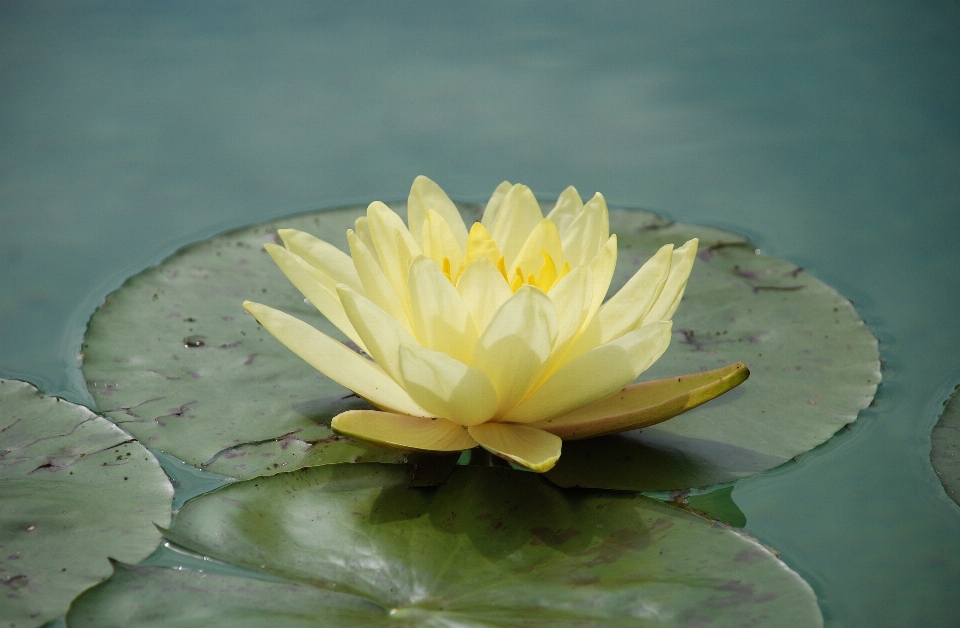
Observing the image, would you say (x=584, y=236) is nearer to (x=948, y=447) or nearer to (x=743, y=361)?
(x=743, y=361)

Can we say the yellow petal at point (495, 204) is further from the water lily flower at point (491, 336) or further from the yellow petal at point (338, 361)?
the yellow petal at point (338, 361)

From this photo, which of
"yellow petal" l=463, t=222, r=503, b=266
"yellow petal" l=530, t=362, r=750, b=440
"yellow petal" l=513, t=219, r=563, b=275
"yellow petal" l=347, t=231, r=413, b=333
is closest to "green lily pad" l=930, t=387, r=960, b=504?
"yellow petal" l=530, t=362, r=750, b=440

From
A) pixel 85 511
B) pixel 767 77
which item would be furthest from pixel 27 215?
pixel 767 77

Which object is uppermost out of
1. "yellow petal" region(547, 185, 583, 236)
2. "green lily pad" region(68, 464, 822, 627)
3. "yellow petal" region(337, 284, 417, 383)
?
"yellow petal" region(547, 185, 583, 236)

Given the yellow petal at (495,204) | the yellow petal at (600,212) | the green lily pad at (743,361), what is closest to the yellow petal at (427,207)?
the yellow petal at (495,204)

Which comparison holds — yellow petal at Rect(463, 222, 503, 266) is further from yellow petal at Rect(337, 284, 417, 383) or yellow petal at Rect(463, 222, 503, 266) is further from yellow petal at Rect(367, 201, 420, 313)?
yellow petal at Rect(337, 284, 417, 383)

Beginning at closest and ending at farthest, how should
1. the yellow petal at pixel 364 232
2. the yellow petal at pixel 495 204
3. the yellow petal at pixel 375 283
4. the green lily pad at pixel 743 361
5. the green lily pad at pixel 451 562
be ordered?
the green lily pad at pixel 451 562, the yellow petal at pixel 375 283, the green lily pad at pixel 743 361, the yellow petal at pixel 364 232, the yellow petal at pixel 495 204

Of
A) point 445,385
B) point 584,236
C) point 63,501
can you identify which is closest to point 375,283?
point 445,385
